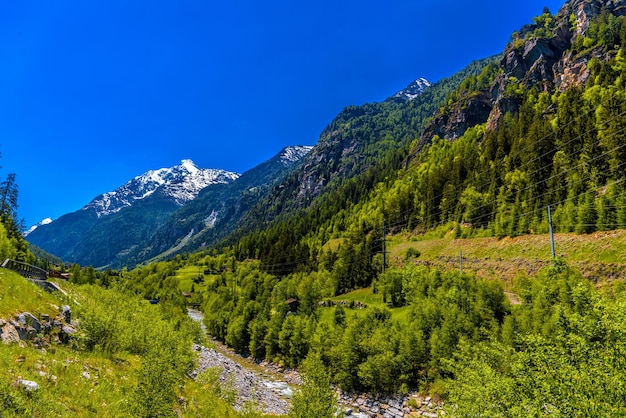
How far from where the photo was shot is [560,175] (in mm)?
95125

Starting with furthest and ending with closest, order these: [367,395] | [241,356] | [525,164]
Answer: [525,164] → [241,356] → [367,395]

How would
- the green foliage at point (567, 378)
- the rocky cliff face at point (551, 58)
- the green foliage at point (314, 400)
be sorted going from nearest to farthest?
the green foliage at point (567, 378), the green foliage at point (314, 400), the rocky cliff face at point (551, 58)

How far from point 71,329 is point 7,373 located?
1251 cm

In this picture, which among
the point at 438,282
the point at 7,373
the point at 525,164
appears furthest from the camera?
the point at 525,164

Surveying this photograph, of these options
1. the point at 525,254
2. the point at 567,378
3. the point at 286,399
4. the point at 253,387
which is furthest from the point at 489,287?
the point at 567,378

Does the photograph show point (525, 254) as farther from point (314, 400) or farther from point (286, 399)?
point (314, 400)

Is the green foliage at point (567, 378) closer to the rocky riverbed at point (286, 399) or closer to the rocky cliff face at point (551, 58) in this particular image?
the rocky riverbed at point (286, 399)

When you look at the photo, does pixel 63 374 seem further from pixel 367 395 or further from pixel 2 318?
pixel 367 395

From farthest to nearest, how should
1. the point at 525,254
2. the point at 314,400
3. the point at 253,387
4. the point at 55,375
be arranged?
the point at 525,254 → the point at 253,387 → the point at 314,400 → the point at 55,375

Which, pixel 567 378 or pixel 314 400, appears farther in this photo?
pixel 314 400

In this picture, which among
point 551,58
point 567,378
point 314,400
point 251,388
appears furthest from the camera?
point 551,58

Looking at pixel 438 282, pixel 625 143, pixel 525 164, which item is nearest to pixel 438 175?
pixel 525 164

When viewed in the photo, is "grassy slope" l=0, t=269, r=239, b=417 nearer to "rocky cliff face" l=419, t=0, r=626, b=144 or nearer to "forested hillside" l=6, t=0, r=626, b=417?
"forested hillside" l=6, t=0, r=626, b=417

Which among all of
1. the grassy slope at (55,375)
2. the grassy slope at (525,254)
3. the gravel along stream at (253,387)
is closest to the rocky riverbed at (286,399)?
the gravel along stream at (253,387)
